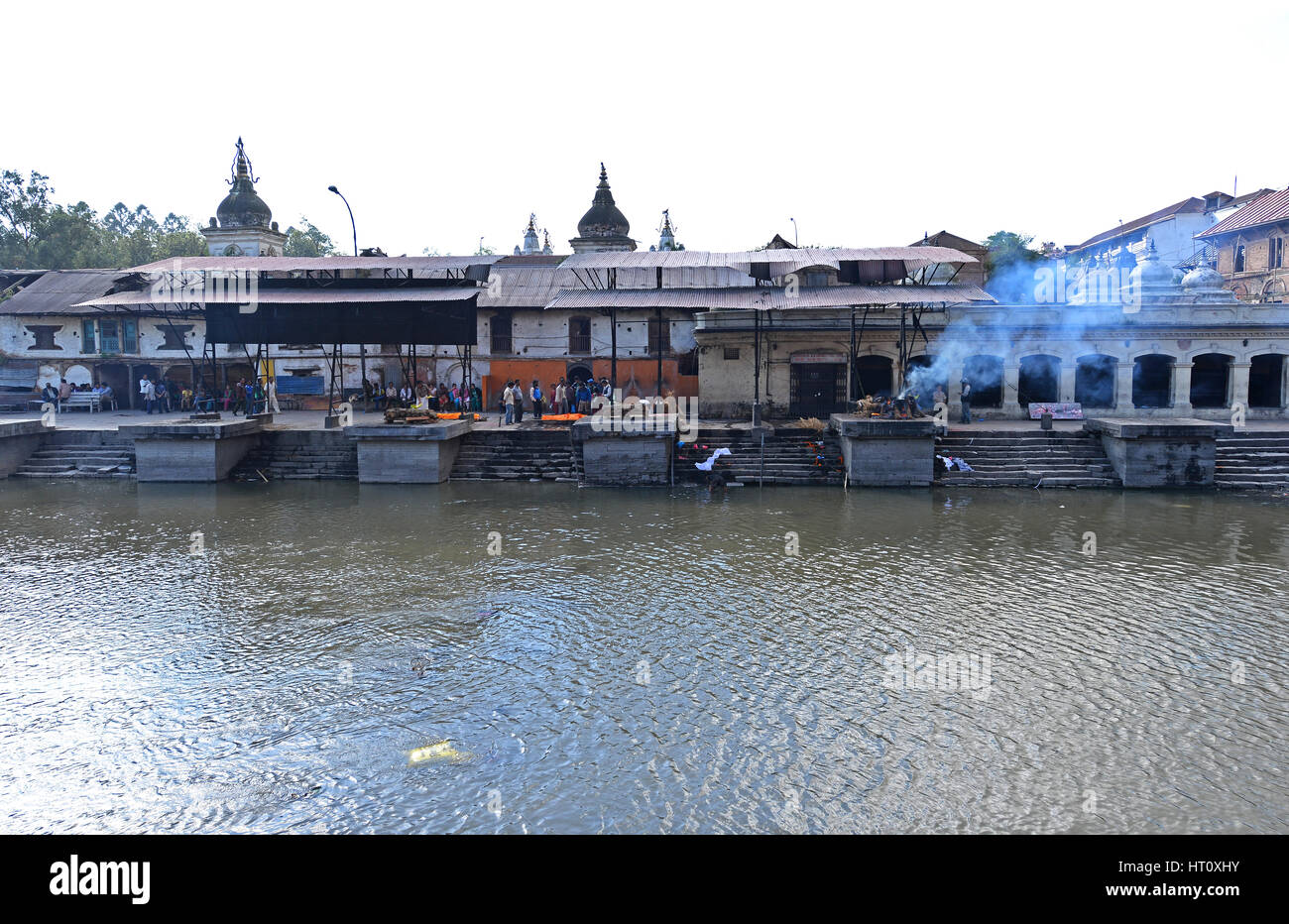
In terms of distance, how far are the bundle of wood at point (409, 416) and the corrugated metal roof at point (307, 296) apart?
13.2ft

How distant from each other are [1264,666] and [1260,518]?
982 cm

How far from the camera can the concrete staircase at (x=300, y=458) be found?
24.1m

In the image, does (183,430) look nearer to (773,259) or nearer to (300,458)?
(300,458)

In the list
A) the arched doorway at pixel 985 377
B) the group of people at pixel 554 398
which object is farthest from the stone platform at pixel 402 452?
the arched doorway at pixel 985 377

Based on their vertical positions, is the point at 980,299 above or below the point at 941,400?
above

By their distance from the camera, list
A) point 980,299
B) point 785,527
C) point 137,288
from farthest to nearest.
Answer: point 137,288
point 980,299
point 785,527

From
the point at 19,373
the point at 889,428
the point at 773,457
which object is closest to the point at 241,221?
the point at 19,373

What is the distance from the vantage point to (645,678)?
9.91 m

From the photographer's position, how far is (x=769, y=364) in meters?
28.3

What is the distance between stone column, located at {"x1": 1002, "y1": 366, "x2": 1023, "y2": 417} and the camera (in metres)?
27.8

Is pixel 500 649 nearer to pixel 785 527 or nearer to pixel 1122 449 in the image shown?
pixel 785 527

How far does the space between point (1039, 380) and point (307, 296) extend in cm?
2313
